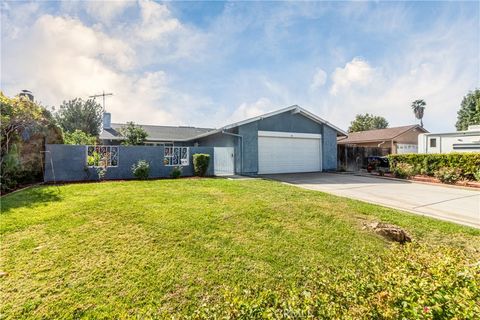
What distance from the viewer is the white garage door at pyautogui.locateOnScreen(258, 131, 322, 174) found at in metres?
15.3

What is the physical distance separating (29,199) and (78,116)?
2981cm

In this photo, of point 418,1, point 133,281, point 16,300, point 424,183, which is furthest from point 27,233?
point 424,183

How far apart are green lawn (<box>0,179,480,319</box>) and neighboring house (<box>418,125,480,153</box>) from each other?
44.1 feet

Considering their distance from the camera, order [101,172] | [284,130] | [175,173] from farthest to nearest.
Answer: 1. [284,130]
2. [175,173]
3. [101,172]

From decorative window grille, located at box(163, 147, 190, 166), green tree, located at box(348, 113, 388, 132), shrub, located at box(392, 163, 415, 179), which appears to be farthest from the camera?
green tree, located at box(348, 113, 388, 132)

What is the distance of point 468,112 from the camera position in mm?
30875

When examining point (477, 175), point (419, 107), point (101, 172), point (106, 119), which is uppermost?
point (419, 107)

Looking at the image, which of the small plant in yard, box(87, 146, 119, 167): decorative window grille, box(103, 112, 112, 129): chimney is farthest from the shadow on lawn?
box(103, 112, 112, 129): chimney

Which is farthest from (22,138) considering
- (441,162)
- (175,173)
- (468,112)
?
(468,112)

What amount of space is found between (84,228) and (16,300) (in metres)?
1.88

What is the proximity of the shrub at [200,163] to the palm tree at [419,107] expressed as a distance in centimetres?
4528

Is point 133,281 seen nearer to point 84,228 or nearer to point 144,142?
point 84,228

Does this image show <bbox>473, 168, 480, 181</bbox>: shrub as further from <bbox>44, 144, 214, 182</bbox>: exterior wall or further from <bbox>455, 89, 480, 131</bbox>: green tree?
<bbox>455, 89, 480, 131</bbox>: green tree

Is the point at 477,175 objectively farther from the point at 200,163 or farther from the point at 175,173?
the point at 175,173
